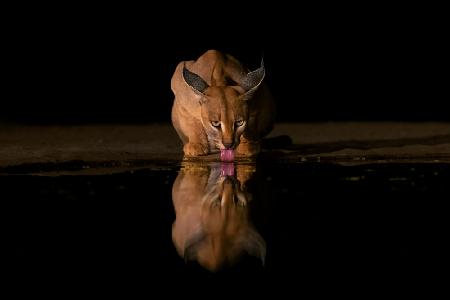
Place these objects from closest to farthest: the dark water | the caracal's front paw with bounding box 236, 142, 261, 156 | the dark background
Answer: the dark water, the caracal's front paw with bounding box 236, 142, 261, 156, the dark background

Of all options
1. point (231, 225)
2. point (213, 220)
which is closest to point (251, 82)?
point (213, 220)

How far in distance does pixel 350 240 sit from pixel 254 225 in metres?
0.67

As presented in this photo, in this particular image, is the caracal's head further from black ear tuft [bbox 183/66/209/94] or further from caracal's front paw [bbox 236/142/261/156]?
caracal's front paw [bbox 236/142/261/156]

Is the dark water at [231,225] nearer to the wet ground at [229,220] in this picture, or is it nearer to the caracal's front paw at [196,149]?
the wet ground at [229,220]

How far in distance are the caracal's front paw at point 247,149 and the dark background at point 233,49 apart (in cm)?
806

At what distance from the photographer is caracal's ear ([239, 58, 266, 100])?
389 inches

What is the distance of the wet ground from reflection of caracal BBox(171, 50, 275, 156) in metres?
0.29

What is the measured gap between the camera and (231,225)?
671 cm

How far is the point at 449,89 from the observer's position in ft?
62.5

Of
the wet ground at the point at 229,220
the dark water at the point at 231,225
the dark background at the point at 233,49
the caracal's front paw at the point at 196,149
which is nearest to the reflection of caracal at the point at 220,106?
the caracal's front paw at the point at 196,149

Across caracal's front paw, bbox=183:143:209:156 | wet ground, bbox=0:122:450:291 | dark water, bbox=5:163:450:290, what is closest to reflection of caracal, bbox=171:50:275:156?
caracal's front paw, bbox=183:143:209:156

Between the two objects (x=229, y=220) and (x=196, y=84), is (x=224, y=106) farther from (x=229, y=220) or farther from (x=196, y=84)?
(x=229, y=220)

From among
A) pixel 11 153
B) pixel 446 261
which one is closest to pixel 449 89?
pixel 11 153

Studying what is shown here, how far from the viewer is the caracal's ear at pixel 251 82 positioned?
989 cm
